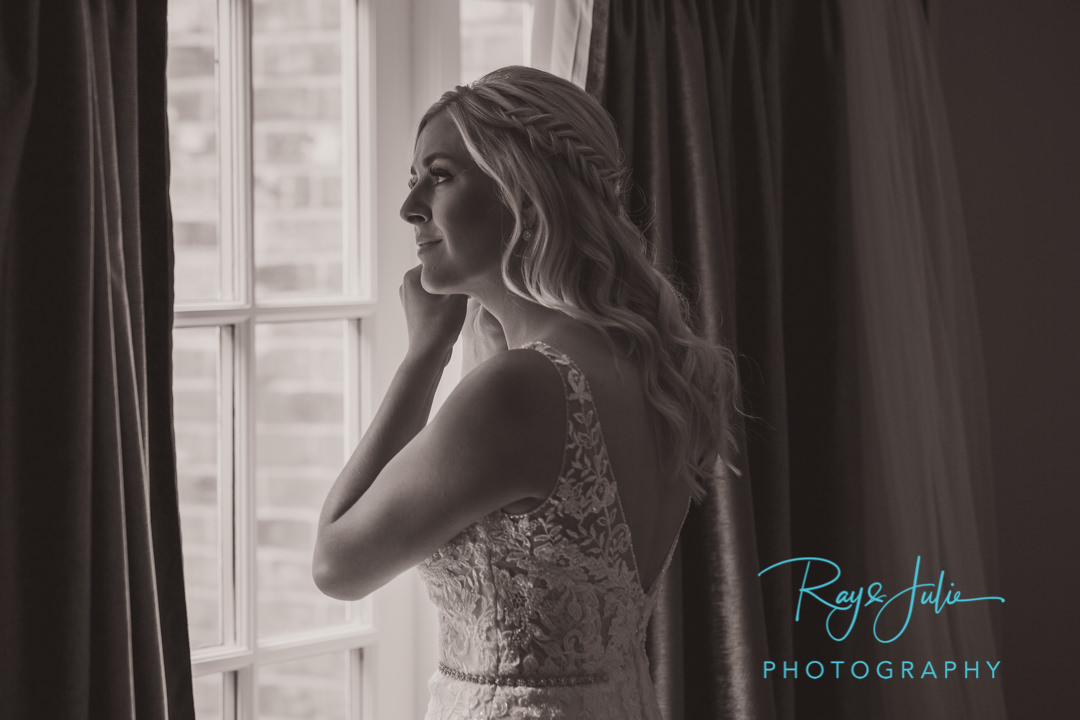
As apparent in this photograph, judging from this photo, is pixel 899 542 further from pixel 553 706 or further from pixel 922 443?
pixel 553 706

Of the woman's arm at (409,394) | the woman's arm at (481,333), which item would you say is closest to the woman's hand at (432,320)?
the woman's arm at (409,394)

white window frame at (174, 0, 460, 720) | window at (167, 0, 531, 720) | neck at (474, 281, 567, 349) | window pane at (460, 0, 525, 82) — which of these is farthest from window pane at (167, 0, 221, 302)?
neck at (474, 281, 567, 349)

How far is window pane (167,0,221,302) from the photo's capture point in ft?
6.15

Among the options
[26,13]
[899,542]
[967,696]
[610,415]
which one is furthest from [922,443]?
[26,13]

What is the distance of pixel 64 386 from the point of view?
1397mm

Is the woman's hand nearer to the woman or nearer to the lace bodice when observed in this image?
the woman

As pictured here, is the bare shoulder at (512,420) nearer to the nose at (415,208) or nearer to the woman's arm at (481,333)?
the nose at (415,208)

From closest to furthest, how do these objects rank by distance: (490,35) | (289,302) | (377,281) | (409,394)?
(409,394), (289,302), (377,281), (490,35)

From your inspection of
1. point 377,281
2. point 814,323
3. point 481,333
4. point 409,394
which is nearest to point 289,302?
point 377,281

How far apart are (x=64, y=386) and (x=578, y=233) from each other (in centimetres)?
65

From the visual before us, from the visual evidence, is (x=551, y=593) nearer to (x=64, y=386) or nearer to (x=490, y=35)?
(x=64, y=386)

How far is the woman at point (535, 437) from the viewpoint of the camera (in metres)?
1.32

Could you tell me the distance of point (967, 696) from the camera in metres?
2.61

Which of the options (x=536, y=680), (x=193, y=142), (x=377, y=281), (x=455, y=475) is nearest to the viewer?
(x=455, y=475)
